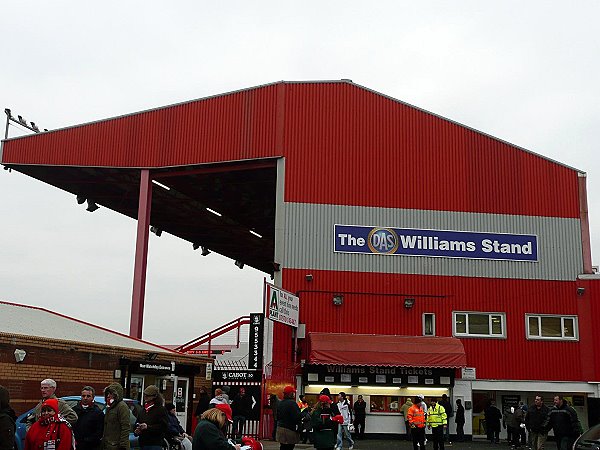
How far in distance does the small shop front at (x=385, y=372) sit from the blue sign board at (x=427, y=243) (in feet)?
10.7

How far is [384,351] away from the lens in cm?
2694

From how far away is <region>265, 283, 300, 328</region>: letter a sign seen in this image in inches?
963

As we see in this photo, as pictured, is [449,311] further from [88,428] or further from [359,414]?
[88,428]

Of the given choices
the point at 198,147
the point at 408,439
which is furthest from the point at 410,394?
the point at 198,147

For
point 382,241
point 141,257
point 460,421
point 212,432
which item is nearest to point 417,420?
point 460,421

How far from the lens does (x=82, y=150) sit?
3228cm

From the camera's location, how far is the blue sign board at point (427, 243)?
2869 centimetres

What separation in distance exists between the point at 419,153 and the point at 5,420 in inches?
936

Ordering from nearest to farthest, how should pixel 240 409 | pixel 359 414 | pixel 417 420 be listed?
pixel 417 420 < pixel 240 409 < pixel 359 414

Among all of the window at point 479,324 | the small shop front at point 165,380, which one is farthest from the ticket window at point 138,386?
the window at point 479,324

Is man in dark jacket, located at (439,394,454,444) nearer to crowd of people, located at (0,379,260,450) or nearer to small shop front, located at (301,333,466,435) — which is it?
small shop front, located at (301,333,466,435)

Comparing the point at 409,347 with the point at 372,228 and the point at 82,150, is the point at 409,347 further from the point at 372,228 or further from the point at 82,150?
the point at 82,150

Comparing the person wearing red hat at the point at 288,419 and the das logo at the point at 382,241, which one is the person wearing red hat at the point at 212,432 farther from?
the das logo at the point at 382,241

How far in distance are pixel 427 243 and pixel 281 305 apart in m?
6.66
